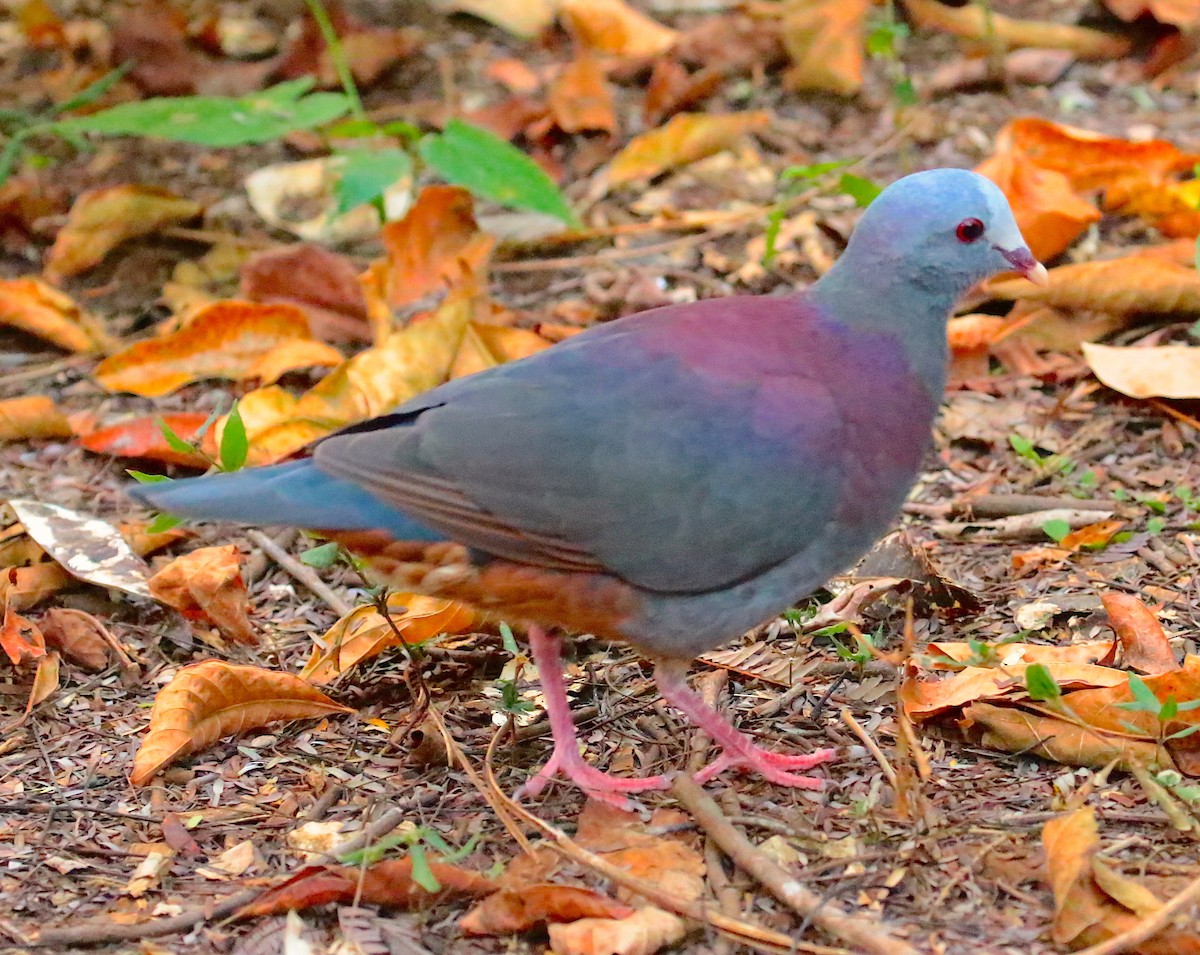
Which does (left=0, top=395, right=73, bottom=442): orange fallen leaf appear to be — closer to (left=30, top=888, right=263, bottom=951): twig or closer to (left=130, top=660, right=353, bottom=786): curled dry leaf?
(left=130, top=660, right=353, bottom=786): curled dry leaf

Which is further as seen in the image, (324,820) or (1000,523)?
(1000,523)

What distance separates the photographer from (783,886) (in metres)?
2.59

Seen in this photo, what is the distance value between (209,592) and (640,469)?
1.20m

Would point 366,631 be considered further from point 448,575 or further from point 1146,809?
point 1146,809

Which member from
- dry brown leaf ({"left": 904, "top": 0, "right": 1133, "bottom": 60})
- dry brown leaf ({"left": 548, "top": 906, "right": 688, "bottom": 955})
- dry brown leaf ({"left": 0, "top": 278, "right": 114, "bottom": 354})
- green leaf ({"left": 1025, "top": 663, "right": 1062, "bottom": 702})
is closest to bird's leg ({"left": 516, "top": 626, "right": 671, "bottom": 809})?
dry brown leaf ({"left": 548, "top": 906, "right": 688, "bottom": 955})

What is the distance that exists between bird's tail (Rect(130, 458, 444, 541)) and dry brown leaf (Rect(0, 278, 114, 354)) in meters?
2.13

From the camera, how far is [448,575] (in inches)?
116

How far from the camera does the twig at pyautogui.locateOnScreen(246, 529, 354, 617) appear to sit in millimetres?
3675

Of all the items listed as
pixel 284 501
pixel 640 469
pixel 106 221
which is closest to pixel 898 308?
pixel 640 469

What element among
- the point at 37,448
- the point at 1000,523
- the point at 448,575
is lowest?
the point at 37,448

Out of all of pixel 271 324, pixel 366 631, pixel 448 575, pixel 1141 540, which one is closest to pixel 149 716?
pixel 366 631

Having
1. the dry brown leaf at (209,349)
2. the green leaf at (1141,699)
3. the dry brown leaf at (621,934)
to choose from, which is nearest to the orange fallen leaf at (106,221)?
the dry brown leaf at (209,349)

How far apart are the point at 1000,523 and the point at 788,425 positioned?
117 cm

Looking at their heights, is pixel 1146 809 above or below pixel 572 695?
above
